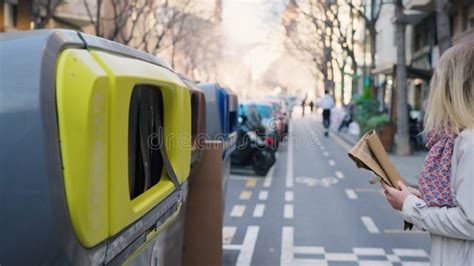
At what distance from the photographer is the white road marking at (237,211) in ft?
28.8

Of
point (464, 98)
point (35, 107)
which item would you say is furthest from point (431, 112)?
point (35, 107)

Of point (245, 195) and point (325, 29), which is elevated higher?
point (325, 29)

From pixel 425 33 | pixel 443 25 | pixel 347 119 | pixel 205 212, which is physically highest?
pixel 425 33

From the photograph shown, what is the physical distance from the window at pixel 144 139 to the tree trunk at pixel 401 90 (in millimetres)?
14699

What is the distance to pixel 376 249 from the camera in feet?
22.0

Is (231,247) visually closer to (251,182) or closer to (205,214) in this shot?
(205,214)

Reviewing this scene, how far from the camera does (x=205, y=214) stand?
468 cm

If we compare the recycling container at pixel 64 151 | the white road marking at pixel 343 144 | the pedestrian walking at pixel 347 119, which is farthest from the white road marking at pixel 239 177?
the pedestrian walking at pixel 347 119

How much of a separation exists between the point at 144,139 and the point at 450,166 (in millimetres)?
1327

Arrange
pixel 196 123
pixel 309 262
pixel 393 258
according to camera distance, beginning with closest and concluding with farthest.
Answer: pixel 196 123, pixel 309 262, pixel 393 258

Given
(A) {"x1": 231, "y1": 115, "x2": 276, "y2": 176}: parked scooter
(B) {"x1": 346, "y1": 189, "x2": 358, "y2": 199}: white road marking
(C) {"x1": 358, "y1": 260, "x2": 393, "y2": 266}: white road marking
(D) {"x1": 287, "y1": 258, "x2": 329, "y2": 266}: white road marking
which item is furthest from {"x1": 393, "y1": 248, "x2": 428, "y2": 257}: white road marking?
(A) {"x1": 231, "y1": 115, "x2": 276, "y2": 176}: parked scooter

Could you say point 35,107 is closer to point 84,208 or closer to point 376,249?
point 84,208

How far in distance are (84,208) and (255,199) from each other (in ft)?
28.1

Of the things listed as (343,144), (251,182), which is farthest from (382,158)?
(343,144)
